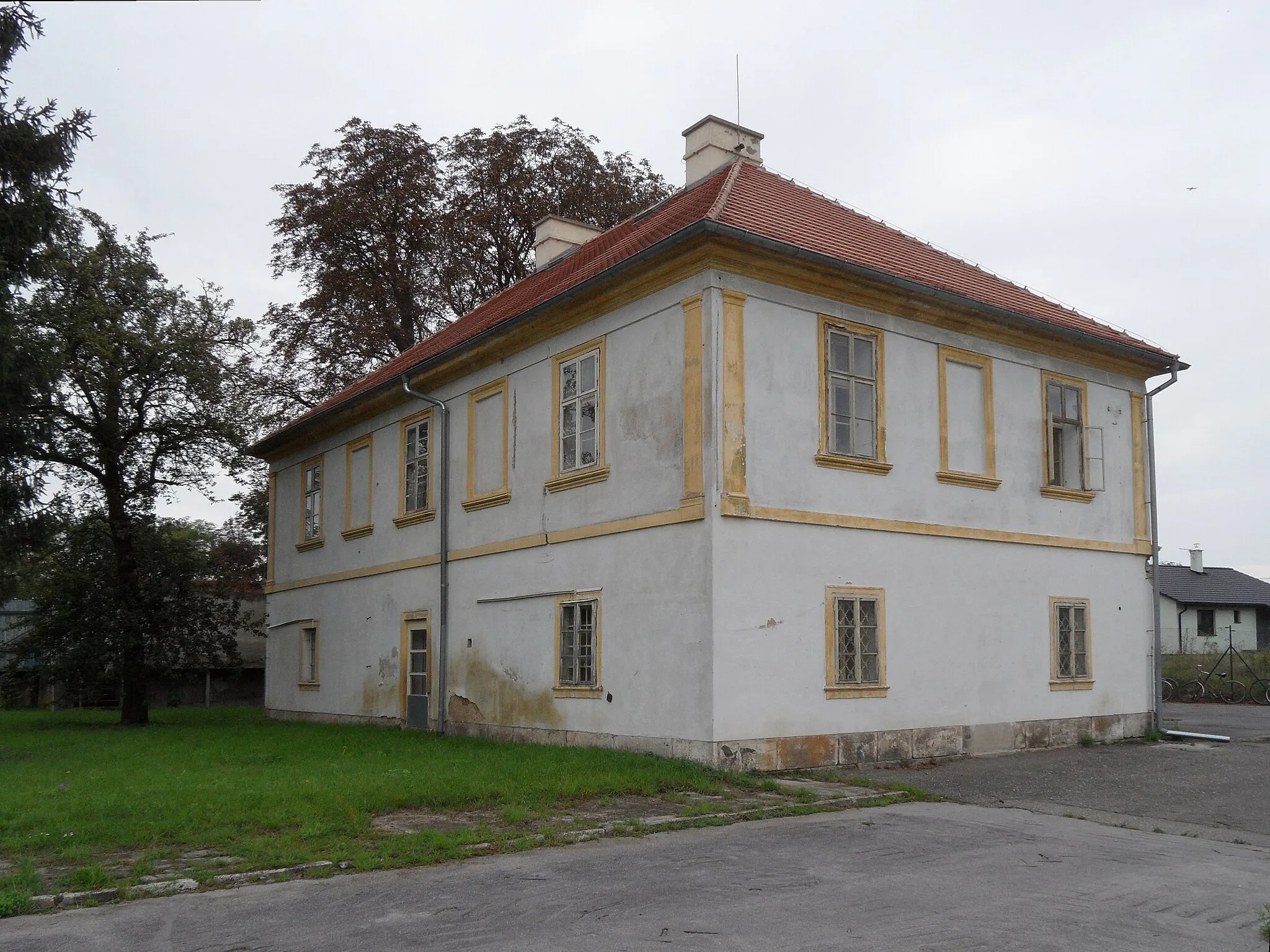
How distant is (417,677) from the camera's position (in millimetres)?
19562

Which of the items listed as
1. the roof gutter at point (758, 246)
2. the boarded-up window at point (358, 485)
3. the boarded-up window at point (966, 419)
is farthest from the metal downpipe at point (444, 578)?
the boarded-up window at point (966, 419)

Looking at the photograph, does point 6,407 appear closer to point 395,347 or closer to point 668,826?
point 668,826

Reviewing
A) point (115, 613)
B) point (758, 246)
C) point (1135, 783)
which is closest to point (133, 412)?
point (115, 613)

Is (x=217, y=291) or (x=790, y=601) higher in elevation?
(x=217, y=291)

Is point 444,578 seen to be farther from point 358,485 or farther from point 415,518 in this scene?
point 358,485

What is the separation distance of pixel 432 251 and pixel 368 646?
37.1 feet

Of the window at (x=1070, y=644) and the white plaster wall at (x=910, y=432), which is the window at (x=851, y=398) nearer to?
the white plaster wall at (x=910, y=432)

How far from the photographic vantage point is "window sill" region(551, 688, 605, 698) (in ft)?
48.4

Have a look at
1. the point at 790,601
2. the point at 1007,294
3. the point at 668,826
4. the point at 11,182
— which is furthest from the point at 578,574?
the point at 11,182

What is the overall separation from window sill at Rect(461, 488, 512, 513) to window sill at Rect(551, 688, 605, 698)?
3.07 meters

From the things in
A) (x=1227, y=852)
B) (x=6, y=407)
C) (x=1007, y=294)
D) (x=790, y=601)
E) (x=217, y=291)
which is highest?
(x=217, y=291)

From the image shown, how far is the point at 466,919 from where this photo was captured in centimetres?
653

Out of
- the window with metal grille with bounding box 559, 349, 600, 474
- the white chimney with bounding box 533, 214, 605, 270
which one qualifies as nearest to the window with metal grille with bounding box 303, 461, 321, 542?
the white chimney with bounding box 533, 214, 605, 270

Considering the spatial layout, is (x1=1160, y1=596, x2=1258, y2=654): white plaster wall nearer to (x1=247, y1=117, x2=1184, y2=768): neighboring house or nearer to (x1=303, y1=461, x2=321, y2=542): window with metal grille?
(x1=247, y1=117, x2=1184, y2=768): neighboring house
